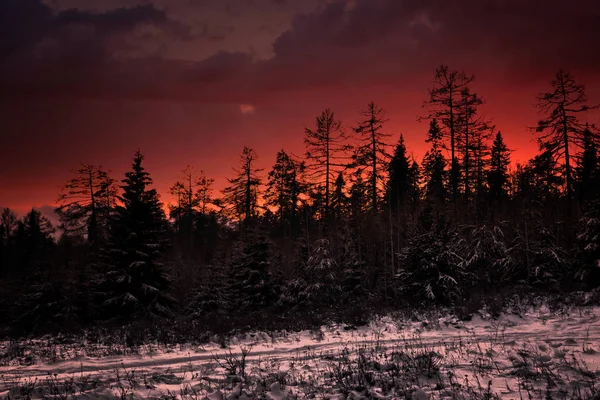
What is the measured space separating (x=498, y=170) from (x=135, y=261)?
127ft

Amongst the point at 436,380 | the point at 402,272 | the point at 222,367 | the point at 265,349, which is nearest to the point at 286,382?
the point at 222,367

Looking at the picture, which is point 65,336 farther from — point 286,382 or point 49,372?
point 286,382

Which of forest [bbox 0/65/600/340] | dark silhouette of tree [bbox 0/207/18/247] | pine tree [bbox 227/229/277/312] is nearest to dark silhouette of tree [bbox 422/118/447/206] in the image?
forest [bbox 0/65/600/340]

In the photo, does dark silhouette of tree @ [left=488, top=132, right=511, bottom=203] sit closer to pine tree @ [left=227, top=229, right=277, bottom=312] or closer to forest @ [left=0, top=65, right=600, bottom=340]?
forest @ [left=0, top=65, right=600, bottom=340]

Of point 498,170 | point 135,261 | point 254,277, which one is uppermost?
point 498,170

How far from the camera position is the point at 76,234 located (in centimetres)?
3644

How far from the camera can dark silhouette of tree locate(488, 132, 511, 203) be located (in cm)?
3782

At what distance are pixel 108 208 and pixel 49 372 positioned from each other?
101ft

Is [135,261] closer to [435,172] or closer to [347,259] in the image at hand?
[347,259]

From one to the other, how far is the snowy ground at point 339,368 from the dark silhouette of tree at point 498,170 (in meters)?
29.3

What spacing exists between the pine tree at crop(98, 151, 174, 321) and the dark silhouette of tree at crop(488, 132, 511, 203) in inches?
1245

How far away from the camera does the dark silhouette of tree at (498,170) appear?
37822mm

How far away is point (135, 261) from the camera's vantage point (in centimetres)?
1934

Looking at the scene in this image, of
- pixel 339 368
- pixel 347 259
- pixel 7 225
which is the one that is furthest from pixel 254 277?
pixel 7 225
